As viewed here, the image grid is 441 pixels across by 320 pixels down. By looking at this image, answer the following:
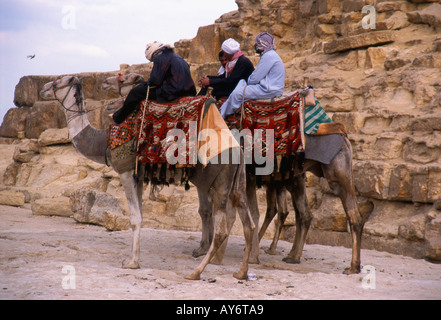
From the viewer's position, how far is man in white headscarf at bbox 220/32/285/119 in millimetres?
6531

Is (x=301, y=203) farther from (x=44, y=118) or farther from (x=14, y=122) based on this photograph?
(x=14, y=122)

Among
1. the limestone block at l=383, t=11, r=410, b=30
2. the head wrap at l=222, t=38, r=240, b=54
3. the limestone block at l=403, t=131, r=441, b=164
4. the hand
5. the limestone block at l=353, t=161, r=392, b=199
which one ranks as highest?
the limestone block at l=383, t=11, r=410, b=30

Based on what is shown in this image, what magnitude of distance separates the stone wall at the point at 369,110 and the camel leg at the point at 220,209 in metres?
3.35

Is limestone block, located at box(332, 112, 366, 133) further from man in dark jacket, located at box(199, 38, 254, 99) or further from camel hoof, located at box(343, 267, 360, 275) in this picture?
camel hoof, located at box(343, 267, 360, 275)

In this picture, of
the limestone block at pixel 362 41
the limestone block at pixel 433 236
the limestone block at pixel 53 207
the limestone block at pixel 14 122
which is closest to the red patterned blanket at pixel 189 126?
the limestone block at pixel 433 236

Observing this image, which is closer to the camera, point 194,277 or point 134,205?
point 194,277

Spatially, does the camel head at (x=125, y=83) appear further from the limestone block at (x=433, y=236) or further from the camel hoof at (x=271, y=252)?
the limestone block at (x=433, y=236)

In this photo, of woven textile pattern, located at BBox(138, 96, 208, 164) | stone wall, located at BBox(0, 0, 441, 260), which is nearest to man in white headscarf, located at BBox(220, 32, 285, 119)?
woven textile pattern, located at BBox(138, 96, 208, 164)

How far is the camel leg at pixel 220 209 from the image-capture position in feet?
17.7

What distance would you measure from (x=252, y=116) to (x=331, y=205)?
3341mm

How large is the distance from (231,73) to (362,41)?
5.76m

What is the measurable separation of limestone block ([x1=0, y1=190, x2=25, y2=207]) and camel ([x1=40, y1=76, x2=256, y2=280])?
400 inches

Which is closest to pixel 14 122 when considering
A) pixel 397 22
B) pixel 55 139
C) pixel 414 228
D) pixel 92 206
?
pixel 55 139

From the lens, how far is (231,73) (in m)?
6.95
